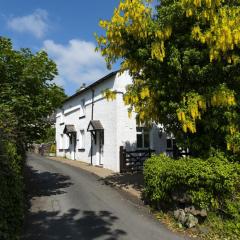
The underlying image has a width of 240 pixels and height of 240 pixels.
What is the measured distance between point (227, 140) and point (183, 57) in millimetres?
3145

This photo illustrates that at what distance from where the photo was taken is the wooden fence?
2180 cm

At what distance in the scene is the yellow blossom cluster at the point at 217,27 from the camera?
11195 millimetres

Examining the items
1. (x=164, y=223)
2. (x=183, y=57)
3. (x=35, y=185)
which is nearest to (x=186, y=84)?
(x=183, y=57)

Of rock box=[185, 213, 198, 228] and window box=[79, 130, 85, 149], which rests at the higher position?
window box=[79, 130, 85, 149]

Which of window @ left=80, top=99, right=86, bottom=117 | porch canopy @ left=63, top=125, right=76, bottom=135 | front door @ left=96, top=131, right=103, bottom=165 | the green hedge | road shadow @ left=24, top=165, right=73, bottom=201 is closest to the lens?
the green hedge

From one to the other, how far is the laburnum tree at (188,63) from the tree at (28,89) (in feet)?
9.44

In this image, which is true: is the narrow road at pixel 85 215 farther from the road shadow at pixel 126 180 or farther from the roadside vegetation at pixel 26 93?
the roadside vegetation at pixel 26 93

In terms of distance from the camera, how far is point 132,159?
2261cm

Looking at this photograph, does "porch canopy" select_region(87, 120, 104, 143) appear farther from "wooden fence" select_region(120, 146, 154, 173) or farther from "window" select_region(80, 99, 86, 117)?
"window" select_region(80, 99, 86, 117)

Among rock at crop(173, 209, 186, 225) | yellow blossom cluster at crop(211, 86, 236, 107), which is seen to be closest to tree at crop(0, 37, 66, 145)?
rock at crop(173, 209, 186, 225)

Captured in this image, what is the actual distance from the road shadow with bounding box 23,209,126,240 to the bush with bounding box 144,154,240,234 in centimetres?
208

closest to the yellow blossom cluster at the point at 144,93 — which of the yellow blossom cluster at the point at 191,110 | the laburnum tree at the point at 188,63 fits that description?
the laburnum tree at the point at 188,63

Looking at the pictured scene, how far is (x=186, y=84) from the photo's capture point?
12539 mm

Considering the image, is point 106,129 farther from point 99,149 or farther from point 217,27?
point 217,27
